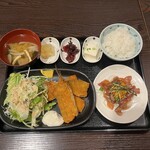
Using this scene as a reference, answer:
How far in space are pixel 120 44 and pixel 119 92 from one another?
1.28 ft

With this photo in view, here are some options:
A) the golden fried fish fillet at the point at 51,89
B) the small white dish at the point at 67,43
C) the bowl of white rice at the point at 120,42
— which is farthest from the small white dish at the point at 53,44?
the bowl of white rice at the point at 120,42

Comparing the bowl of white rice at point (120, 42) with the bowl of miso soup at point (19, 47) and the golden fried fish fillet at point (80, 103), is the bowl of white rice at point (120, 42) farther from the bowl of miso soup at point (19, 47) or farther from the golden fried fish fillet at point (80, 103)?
the bowl of miso soup at point (19, 47)

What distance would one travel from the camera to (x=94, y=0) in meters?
1.97

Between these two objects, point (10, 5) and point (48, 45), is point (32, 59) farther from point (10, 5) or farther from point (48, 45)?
point (10, 5)

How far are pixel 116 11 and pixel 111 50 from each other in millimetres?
432

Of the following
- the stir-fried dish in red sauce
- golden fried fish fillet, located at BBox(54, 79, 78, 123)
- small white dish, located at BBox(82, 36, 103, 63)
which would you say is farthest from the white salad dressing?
small white dish, located at BBox(82, 36, 103, 63)

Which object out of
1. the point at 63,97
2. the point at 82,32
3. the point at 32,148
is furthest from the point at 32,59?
the point at 32,148

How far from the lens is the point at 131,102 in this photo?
1530 millimetres

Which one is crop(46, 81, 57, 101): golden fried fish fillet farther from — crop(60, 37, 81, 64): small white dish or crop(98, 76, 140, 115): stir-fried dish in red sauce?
crop(98, 76, 140, 115): stir-fried dish in red sauce

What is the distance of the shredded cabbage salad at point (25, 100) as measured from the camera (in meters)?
1.47

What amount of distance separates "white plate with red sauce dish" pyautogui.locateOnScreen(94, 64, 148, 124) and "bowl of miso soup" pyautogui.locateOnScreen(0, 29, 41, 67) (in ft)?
1.63

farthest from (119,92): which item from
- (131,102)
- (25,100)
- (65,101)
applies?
(25,100)

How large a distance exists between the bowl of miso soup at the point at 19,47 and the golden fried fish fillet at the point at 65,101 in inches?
11.1

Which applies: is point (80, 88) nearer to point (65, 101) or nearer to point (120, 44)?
point (65, 101)
